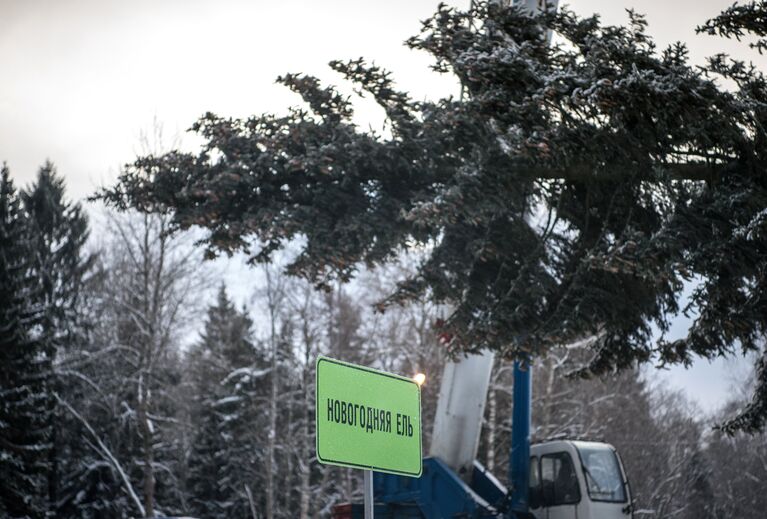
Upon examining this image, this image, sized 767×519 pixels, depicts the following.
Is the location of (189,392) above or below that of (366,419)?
above

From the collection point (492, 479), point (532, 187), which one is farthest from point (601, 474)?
point (532, 187)

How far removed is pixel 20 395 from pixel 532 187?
1903 centimetres

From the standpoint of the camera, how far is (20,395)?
102 feet

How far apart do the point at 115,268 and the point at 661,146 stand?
30.3 meters

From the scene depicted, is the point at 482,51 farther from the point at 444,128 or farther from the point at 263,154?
the point at 263,154

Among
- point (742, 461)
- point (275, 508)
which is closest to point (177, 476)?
point (275, 508)

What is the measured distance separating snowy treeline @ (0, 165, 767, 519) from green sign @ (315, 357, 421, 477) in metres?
22.1

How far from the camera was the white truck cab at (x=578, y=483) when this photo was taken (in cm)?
1719

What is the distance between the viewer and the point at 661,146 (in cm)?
1520

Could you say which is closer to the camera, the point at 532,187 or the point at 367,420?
the point at 367,420

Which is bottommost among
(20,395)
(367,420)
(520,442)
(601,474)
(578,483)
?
(367,420)

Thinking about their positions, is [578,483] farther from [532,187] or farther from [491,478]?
[532,187]

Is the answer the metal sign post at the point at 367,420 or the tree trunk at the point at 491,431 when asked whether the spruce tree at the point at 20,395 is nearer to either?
the tree trunk at the point at 491,431

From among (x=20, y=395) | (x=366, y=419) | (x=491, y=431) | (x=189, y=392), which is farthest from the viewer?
(x=189, y=392)
